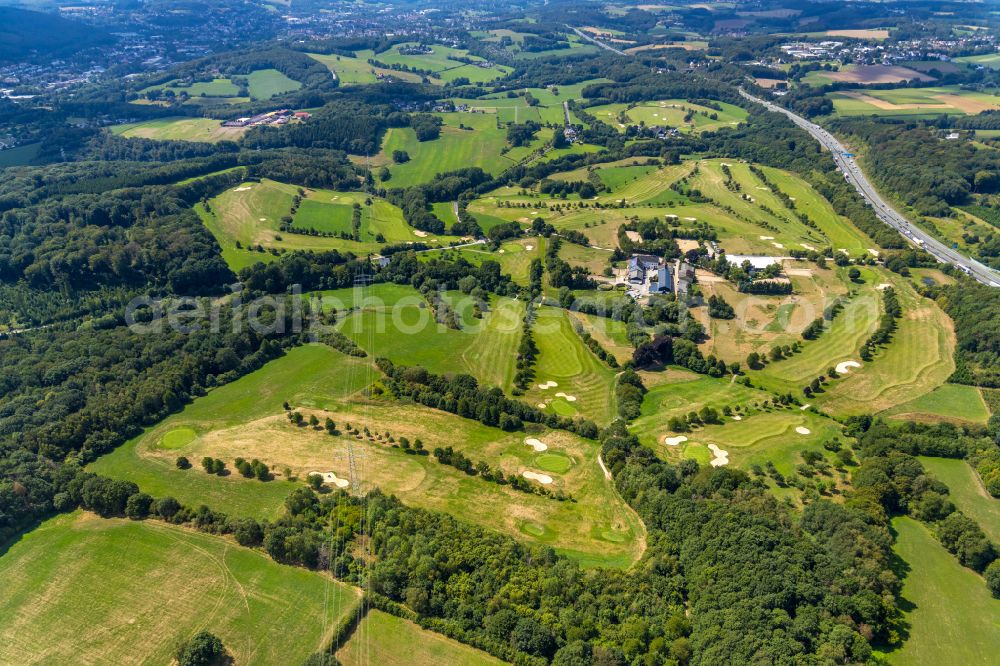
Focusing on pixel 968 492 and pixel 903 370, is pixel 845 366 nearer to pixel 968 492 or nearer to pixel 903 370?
pixel 903 370

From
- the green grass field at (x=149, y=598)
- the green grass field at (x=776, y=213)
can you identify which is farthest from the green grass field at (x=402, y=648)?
the green grass field at (x=776, y=213)

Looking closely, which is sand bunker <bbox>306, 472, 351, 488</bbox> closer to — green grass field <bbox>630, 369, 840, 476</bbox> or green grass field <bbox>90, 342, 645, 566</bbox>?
green grass field <bbox>90, 342, 645, 566</bbox>

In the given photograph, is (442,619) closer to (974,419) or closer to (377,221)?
(974,419)

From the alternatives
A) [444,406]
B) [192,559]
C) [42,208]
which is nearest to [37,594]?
[192,559]

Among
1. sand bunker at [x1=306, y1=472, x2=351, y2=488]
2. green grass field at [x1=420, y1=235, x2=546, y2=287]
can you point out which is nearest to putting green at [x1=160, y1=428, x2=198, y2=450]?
sand bunker at [x1=306, y1=472, x2=351, y2=488]

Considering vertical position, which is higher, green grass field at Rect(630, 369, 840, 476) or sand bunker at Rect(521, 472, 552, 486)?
green grass field at Rect(630, 369, 840, 476)

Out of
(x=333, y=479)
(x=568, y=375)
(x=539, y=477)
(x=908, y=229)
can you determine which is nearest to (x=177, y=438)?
(x=333, y=479)
